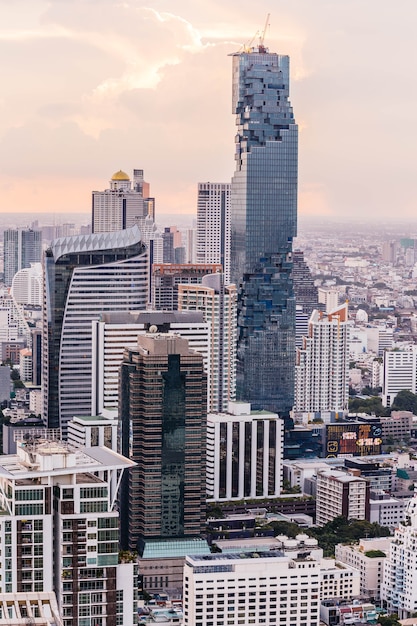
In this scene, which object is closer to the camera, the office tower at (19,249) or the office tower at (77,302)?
the office tower at (77,302)

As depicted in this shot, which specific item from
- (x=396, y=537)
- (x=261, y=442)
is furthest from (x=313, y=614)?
(x=261, y=442)

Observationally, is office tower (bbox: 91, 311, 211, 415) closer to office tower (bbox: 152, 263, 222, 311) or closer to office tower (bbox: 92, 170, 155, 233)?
office tower (bbox: 152, 263, 222, 311)

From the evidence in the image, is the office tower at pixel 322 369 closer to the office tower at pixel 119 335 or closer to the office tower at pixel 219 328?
the office tower at pixel 219 328

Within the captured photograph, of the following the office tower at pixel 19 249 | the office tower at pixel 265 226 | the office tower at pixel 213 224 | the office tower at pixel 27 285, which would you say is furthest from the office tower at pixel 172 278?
the office tower at pixel 27 285

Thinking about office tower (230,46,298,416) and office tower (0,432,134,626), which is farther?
office tower (230,46,298,416)

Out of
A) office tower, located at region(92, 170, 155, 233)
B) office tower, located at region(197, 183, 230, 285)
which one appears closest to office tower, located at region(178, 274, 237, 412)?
office tower, located at region(92, 170, 155, 233)

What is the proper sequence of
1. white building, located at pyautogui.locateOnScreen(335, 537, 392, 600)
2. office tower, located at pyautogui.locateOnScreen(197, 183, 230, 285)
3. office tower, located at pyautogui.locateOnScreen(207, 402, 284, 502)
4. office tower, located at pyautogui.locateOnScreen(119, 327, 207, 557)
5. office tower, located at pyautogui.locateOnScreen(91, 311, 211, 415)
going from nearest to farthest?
1. white building, located at pyautogui.locateOnScreen(335, 537, 392, 600)
2. office tower, located at pyautogui.locateOnScreen(119, 327, 207, 557)
3. office tower, located at pyautogui.locateOnScreen(207, 402, 284, 502)
4. office tower, located at pyautogui.locateOnScreen(91, 311, 211, 415)
5. office tower, located at pyautogui.locateOnScreen(197, 183, 230, 285)

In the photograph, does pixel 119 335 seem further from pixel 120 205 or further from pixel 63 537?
pixel 63 537
